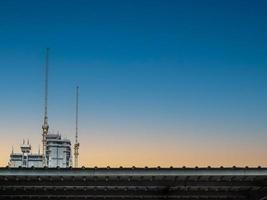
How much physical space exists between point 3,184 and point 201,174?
11.2 meters

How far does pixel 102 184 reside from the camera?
3062cm

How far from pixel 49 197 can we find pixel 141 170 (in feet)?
35.4

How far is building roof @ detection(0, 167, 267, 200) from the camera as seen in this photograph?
87.9 feet

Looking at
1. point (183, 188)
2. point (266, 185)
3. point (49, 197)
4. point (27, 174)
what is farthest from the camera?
point (49, 197)

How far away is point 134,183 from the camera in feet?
100

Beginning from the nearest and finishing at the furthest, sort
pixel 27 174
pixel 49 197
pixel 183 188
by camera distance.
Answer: pixel 27 174 < pixel 183 188 < pixel 49 197

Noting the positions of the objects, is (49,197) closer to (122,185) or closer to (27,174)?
(122,185)

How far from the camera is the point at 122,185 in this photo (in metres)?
30.7

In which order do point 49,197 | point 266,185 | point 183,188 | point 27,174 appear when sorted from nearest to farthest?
point 27,174
point 266,185
point 183,188
point 49,197

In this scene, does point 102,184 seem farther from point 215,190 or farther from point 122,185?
point 215,190

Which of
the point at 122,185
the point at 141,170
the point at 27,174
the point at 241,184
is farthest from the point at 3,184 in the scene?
the point at 241,184

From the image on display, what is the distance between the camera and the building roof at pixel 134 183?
87.9 feet

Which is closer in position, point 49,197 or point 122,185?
point 122,185

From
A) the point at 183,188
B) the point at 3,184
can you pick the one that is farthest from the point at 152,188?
the point at 3,184
